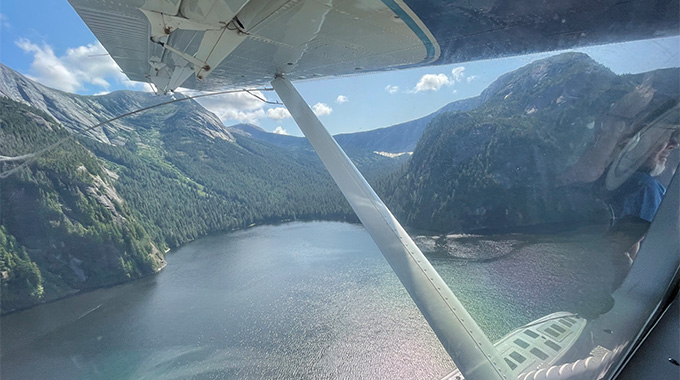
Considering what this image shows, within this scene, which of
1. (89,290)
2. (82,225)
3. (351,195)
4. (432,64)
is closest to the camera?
(351,195)

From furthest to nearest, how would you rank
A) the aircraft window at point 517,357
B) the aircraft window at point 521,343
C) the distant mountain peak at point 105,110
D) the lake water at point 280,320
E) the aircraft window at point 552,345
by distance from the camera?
the distant mountain peak at point 105,110 → the lake water at point 280,320 → the aircraft window at point 521,343 → the aircraft window at point 517,357 → the aircraft window at point 552,345

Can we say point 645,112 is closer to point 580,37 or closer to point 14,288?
point 580,37

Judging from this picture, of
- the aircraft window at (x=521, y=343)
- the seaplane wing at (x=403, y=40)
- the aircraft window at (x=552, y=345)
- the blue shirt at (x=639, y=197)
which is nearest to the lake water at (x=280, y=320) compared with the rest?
the aircraft window at (x=521, y=343)

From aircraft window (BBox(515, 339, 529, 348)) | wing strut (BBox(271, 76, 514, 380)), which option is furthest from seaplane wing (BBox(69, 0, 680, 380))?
aircraft window (BBox(515, 339, 529, 348))

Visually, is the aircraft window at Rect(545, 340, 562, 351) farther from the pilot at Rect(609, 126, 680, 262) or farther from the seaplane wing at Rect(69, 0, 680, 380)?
the pilot at Rect(609, 126, 680, 262)

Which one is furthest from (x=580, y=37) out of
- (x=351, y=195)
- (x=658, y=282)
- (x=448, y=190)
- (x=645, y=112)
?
(x=448, y=190)

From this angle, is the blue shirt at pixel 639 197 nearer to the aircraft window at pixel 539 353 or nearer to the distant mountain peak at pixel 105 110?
the aircraft window at pixel 539 353

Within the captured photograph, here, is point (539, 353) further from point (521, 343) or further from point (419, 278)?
point (419, 278)
